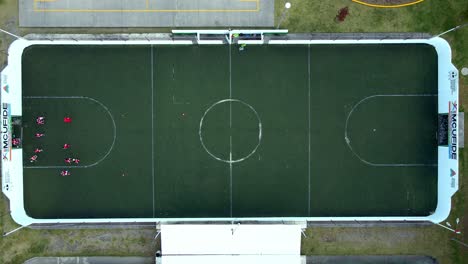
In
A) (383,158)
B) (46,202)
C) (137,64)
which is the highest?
(137,64)

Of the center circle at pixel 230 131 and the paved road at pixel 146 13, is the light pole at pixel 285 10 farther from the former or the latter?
the center circle at pixel 230 131

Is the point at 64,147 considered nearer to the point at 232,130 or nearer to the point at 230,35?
the point at 232,130

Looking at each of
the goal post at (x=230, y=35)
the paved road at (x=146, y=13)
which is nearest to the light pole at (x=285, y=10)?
the paved road at (x=146, y=13)

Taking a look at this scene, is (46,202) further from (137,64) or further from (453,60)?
(453,60)

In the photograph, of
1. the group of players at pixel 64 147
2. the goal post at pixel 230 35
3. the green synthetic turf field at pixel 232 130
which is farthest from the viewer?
the green synthetic turf field at pixel 232 130

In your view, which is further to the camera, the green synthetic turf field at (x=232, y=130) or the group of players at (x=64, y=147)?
the green synthetic turf field at (x=232, y=130)

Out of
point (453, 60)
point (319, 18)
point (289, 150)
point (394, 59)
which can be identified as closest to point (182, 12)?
point (319, 18)
